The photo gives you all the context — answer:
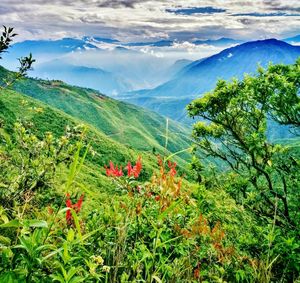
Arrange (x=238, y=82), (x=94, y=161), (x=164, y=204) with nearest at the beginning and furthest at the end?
(x=164, y=204) → (x=238, y=82) → (x=94, y=161)

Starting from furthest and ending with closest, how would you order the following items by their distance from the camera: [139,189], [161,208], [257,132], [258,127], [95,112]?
[95,112], [258,127], [257,132], [139,189], [161,208]

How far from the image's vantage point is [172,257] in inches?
163

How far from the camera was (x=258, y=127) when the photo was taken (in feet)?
40.6

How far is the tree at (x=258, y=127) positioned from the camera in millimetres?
11227

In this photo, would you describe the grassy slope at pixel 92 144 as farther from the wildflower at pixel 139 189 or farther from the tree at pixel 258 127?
the wildflower at pixel 139 189

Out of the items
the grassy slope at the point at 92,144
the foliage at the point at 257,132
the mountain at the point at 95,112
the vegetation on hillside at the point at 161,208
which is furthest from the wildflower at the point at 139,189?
the mountain at the point at 95,112

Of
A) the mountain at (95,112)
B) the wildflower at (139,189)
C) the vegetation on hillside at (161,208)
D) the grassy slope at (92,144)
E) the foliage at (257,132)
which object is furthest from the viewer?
the mountain at (95,112)

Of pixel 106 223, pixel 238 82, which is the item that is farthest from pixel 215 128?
pixel 106 223

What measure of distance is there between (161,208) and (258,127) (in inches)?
362

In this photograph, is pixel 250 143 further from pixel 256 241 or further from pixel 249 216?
pixel 256 241

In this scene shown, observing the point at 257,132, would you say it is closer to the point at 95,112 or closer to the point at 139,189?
the point at 139,189

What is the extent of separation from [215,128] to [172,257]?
9.99 m

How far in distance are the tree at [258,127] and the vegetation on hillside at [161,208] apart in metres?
0.04

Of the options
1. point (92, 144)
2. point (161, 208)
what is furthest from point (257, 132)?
point (92, 144)
